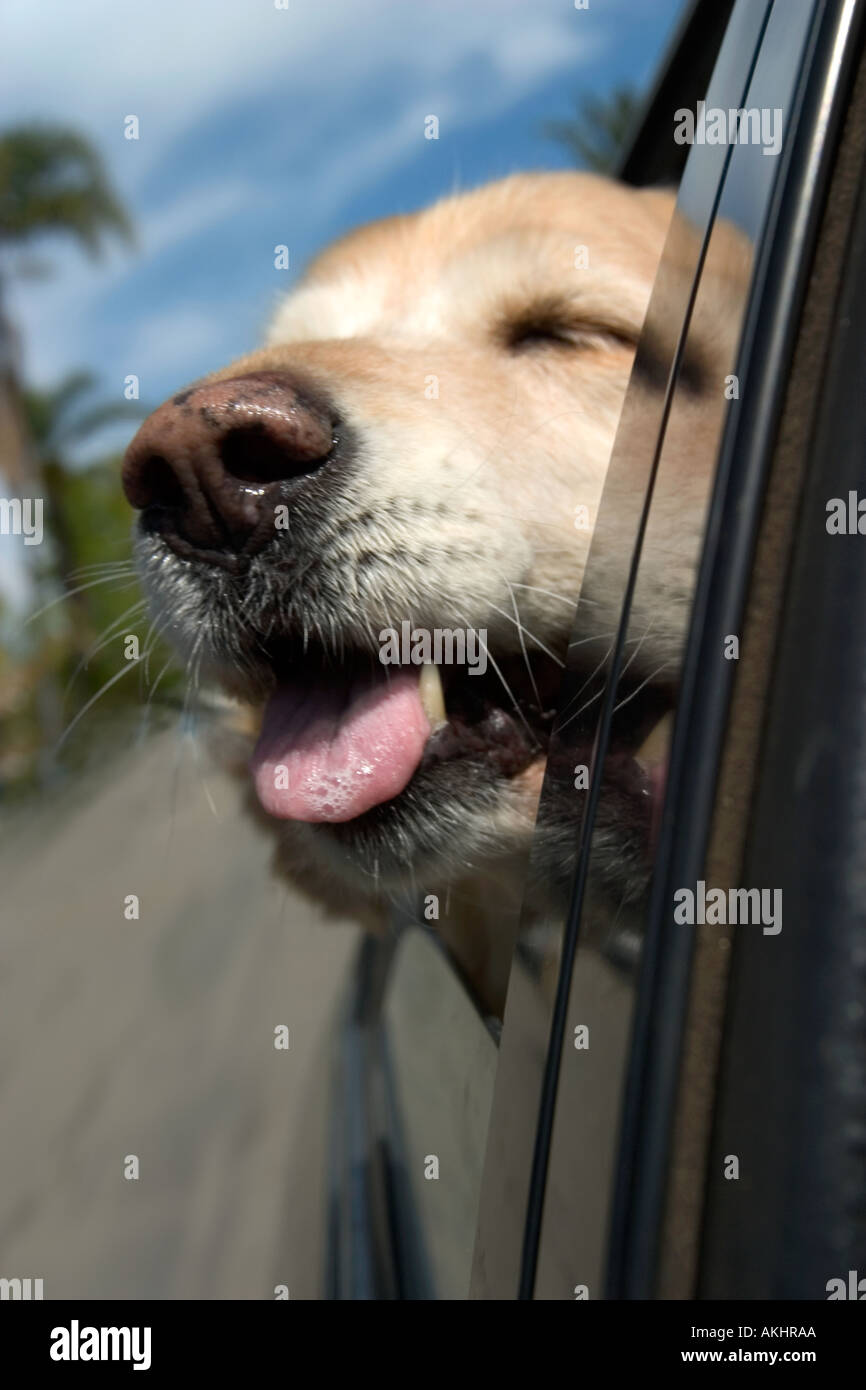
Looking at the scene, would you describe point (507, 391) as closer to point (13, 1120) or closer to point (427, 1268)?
point (427, 1268)

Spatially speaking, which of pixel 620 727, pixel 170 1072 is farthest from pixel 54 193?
pixel 620 727

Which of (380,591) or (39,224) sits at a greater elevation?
(39,224)

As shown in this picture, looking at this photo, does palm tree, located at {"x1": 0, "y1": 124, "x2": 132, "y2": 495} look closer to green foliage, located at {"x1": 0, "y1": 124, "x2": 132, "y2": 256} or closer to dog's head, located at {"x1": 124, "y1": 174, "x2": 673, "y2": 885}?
green foliage, located at {"x1": 0, "y1": 124, "x2": 132, "y2": 256}

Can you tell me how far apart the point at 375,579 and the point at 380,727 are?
300 mm

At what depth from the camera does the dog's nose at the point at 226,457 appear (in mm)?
1855

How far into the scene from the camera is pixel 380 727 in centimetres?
201

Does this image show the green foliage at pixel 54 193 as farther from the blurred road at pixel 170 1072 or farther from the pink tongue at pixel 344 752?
the pink tongue at pixel 344 752

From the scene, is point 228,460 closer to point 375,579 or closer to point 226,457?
point 226,457

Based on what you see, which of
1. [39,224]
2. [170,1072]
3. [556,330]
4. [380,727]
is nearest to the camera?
[380,727]

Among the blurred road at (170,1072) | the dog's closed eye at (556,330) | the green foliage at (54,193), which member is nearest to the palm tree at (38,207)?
the green foliage at (54,193)

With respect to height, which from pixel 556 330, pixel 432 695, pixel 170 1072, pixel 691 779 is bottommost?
pixel 170 1072

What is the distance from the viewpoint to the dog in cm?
198

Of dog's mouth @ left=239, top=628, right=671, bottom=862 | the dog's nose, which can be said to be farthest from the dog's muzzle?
dog's mouth @ left=239, top=628, right=671, bottom=862

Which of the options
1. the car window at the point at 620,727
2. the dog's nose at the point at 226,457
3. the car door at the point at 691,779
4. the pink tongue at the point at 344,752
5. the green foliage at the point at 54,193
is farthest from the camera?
the green foliage at the point at 54,193
